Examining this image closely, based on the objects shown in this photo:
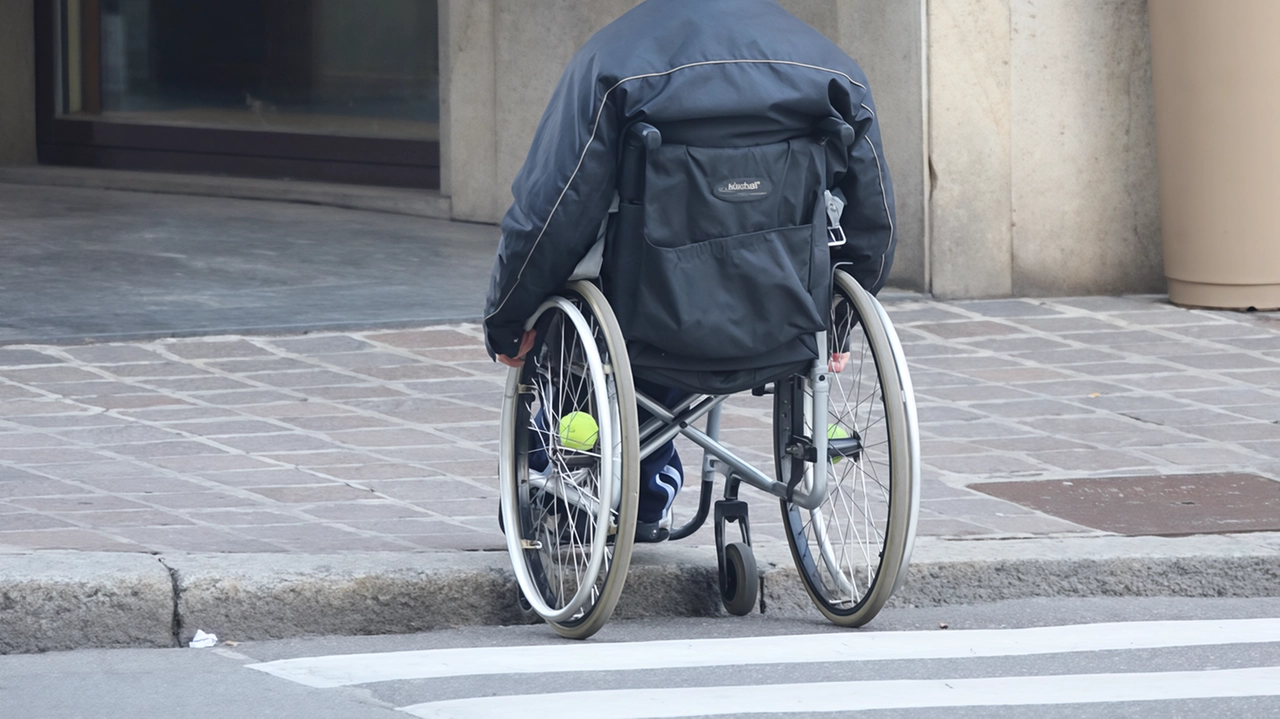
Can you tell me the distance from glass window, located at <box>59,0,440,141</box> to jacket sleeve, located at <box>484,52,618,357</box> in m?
Answer: 8.14

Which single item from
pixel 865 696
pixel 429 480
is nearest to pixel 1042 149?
pixel 429 480

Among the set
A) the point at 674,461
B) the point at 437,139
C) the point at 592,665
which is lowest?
the point at 592,665

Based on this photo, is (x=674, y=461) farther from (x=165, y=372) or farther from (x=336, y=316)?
(x=336, y=316)

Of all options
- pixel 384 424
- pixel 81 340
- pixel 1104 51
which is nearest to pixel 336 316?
pixel 81 340

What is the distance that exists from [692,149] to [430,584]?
1.29 m

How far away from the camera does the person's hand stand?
15.1 ft

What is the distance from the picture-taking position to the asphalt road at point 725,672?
3951 mm

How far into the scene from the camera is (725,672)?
4.22 m

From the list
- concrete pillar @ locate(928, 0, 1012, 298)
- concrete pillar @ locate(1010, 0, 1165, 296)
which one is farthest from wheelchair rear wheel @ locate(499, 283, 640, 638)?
concrete pillar @ locate(1010, 0, 1165, 296)

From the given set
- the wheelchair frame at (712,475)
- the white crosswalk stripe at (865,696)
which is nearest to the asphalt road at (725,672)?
the white crosswalk stripe at (865,696)

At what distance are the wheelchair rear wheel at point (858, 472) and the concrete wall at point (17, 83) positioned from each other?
10439mm

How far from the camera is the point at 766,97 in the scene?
419 cm

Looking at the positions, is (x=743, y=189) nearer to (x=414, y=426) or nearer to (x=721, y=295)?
(x=721, y=295)

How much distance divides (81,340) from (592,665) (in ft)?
13.7
